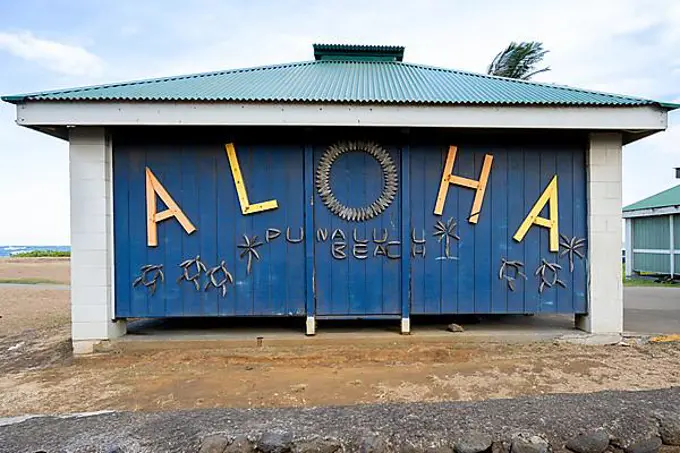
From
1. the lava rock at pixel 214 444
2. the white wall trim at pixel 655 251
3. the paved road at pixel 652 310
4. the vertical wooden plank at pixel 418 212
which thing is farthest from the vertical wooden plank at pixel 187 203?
the white wall trim at pixel 655 251

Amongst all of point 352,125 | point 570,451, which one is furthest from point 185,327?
point 570,451

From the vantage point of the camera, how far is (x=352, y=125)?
16.4ft

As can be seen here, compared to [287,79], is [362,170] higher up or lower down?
lower down

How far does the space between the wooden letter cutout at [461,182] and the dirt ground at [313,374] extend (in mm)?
1686

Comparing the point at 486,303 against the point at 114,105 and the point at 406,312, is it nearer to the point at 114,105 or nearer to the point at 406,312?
the point at 406,312

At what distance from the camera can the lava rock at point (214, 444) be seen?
235 cm

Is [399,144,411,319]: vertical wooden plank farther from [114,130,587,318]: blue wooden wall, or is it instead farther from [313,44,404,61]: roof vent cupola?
[313,44,404,61]: roof vent cupola

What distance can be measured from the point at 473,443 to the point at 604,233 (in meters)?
4.09

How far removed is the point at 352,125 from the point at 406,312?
2.38m

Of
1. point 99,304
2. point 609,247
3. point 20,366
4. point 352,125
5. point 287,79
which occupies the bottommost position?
point 20,366

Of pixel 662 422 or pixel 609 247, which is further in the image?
pixel 609 247

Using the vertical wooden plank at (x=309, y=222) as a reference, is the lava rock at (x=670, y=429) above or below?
below

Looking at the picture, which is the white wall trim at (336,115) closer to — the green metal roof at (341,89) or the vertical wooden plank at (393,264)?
the green metal roof at (341,89)

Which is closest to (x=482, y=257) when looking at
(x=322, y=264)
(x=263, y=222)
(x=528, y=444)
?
(x=322, y=264)
